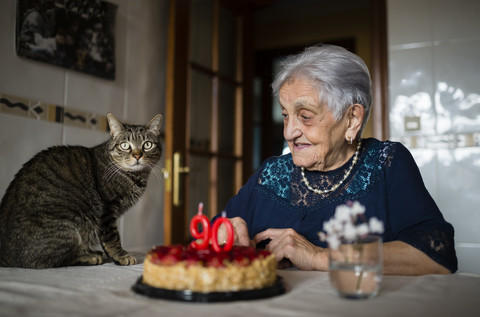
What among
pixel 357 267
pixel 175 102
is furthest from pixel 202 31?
pixel 357 267

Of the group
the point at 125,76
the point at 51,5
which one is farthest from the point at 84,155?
the point at 125,76

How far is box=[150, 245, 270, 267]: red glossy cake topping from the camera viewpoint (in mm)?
741

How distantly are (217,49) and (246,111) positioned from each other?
21.0 inches

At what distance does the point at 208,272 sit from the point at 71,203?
0.79 meters

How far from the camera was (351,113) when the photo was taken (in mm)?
1427

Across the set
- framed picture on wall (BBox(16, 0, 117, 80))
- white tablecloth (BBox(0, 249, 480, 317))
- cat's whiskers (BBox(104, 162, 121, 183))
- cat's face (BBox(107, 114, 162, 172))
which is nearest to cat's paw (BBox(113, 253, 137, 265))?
white tablecloth (BBox(0, 249, 480, 317))

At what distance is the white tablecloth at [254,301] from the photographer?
65 centimetres

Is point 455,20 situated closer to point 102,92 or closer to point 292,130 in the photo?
point 292,130

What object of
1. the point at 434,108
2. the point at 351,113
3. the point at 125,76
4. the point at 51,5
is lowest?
the point at 351,113

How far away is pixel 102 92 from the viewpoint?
2346 mm

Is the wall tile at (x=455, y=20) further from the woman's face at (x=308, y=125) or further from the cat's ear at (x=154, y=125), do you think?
the cat's ear at (x=154, y=125)

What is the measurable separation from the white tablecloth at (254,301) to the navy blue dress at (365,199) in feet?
0.70

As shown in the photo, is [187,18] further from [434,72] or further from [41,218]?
[41,218]

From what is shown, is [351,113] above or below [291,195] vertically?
above
